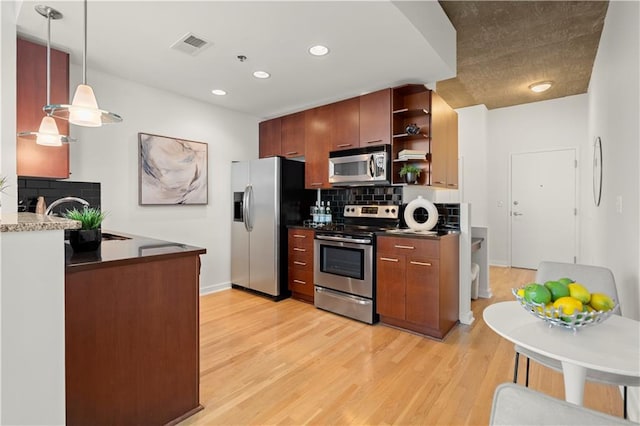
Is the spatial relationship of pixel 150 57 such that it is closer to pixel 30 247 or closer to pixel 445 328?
pixel 30 247

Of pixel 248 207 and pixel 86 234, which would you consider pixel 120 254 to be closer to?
pixel 86 234

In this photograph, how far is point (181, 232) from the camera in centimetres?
388

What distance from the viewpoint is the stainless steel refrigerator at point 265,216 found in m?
3.88

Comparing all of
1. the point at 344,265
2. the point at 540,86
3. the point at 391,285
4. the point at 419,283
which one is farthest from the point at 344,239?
the point at 540,86

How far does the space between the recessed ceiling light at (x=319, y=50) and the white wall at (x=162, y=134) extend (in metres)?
Answer: 1.97

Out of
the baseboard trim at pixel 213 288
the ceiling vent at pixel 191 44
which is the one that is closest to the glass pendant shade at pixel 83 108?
the ceiling vent at pixel 191 44

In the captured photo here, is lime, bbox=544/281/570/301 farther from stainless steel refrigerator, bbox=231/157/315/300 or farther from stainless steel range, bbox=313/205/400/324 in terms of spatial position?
stainless steel refrigerator, bbox=231/157/315/300

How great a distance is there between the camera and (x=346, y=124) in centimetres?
377

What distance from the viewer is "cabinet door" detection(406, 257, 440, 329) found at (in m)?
2.75

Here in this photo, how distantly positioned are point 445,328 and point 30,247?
9.42 feet

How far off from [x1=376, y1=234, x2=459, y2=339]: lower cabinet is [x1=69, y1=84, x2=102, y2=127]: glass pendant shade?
7.88 feet

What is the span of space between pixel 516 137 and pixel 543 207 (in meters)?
1.28

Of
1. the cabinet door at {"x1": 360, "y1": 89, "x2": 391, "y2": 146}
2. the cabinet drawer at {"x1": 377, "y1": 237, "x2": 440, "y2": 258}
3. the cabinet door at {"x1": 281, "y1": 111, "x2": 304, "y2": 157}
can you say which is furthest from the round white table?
the cabinet door at {"x1": 281, "y1": 111, "x2": 304, "y2": 157}

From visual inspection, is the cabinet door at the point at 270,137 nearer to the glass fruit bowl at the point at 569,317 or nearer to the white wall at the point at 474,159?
the white wall at the point at 474,159
